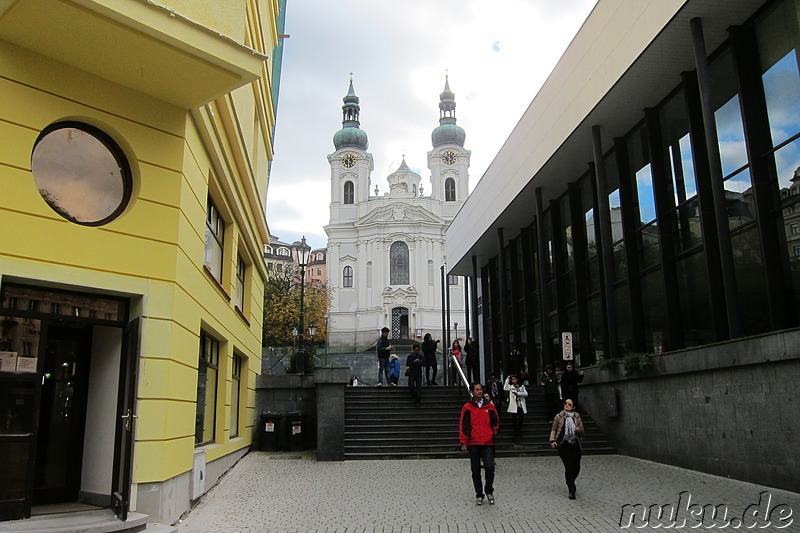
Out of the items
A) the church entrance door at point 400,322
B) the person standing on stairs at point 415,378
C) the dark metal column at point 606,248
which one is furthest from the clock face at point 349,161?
the person standing on stairs at point 415,378

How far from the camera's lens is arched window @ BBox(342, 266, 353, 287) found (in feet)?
264

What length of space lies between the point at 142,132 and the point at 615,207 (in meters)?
15.5

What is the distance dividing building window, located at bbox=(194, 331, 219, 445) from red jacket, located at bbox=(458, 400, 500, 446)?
4255 mm

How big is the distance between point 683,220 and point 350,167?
73519mm

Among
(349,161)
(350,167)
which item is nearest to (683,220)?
(350,167)

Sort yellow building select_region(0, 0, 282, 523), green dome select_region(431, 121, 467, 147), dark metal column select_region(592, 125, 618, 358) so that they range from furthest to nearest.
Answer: green dome select_region(431, 121, 467, 147) → dark metal column select_region(592, 125, 618, 358) → yellow building select_region(0, 0, 282, 523)

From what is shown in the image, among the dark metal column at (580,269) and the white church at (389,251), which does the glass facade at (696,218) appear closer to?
the dark metal column at (580,269)

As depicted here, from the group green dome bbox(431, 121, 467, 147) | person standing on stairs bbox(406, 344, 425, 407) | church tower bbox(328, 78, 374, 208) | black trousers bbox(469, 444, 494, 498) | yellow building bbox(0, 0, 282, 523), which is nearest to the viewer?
yellow building bbox(0, 0, 282, 523)

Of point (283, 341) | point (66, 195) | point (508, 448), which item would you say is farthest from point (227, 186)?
point (283, 341)

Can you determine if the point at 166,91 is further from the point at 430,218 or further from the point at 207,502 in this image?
the point at 430,218

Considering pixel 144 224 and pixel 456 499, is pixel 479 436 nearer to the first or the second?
pixel 456 499

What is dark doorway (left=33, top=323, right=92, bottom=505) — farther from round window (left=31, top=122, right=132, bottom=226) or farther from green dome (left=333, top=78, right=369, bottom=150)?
green dome (left=333, top=78, right=369, bottom=150)

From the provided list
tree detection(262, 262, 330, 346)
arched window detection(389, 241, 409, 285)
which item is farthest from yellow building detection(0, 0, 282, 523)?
arched window detection(389, 241, 409, 285)

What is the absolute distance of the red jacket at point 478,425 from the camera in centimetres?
1011
